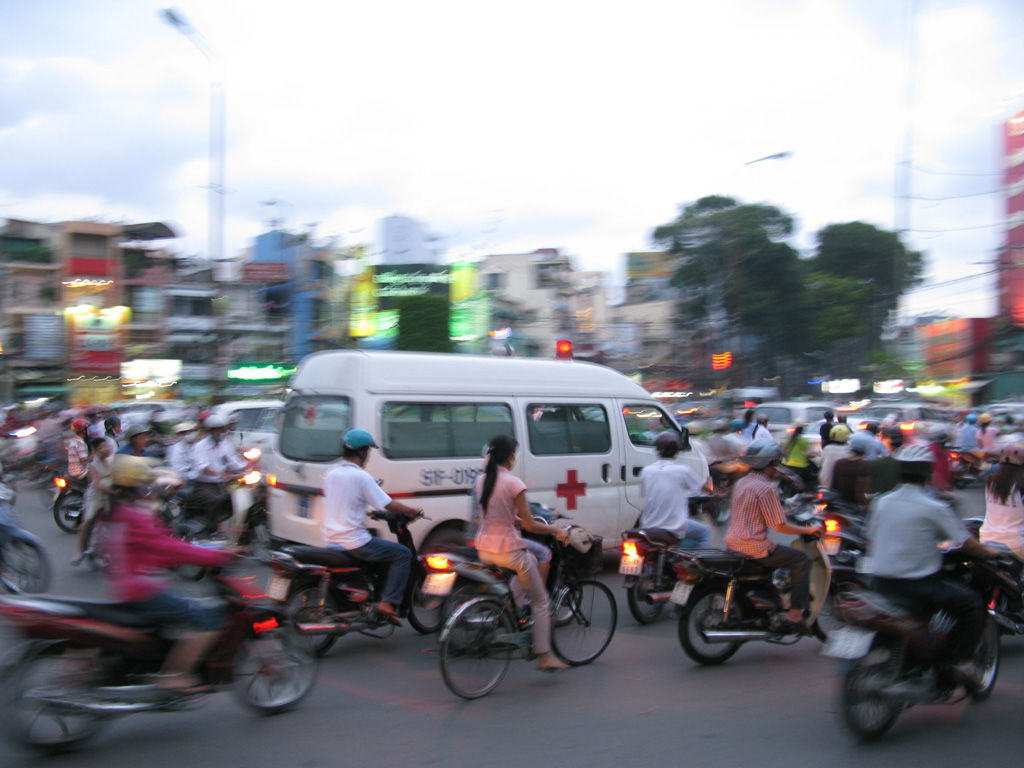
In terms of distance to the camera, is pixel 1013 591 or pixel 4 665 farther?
pixel 1013 591

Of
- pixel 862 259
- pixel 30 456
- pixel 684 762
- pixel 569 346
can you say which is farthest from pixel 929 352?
pixel 684 762

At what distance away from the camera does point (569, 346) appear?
12.7 metres

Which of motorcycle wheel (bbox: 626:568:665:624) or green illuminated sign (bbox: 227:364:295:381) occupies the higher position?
green illuminated sign (bbox: 227:364:295:381)

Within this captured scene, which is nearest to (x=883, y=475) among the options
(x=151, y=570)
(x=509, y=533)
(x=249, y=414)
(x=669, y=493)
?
(x=669, y=493)

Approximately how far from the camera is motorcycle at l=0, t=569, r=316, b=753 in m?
4.03

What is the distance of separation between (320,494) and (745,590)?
345 cm

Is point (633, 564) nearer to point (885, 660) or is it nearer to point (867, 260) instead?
point (885, 660)

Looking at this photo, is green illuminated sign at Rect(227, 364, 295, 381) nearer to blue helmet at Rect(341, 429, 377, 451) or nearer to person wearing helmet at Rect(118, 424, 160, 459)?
person wearing helmet at Rect(118, 424, 160, 459)

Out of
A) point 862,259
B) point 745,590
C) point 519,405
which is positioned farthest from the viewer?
point 862,259

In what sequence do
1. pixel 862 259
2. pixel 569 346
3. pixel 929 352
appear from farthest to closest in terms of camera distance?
1. pixel 862 259
2. pixel 929 352
3. pixel 569 346

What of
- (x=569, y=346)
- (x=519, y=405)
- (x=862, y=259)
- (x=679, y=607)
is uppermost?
(x=862, y=259)

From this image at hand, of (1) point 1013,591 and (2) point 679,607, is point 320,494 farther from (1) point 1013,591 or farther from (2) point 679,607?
(1) point 1013,591

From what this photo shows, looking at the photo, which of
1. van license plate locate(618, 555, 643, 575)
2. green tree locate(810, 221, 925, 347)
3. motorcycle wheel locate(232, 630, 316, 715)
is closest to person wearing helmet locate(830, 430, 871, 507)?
van license plate locate(618, 555, 643, 575)

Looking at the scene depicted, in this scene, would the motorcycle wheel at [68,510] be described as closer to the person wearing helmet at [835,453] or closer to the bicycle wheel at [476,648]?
the bicycle wheel at [476,648]
